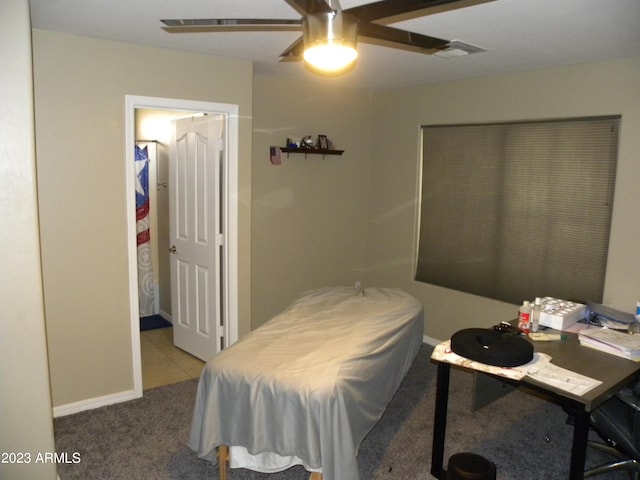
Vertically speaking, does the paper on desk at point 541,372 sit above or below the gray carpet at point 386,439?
above

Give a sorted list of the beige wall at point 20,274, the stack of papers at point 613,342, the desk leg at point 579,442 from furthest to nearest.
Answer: the stack of papers at point 613,342 < the desk leg at point 579,442 < the beige wall at point 20,274

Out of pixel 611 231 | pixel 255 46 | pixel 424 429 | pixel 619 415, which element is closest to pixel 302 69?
pixel 255 46

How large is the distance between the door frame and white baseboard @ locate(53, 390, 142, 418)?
0.06m

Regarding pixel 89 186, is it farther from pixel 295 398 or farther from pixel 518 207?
pixel 518 207

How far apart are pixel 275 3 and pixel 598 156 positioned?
2512 millimetres

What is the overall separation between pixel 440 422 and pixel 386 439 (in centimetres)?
50

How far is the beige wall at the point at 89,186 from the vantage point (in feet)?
9.55

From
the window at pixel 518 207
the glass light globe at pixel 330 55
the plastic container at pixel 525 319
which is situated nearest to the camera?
the glass light globe at pixel 330 55

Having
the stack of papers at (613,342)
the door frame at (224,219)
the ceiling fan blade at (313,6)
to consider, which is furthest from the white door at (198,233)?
the stack of papers at (613,342)

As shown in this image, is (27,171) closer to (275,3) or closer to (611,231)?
(275,3)

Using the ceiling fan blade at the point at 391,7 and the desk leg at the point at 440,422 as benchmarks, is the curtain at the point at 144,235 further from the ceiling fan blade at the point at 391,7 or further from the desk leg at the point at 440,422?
the ceiling fan blade at the point at 391,7

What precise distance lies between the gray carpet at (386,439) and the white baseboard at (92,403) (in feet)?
0.19

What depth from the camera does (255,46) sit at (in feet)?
10.2

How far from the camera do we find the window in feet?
11.2
